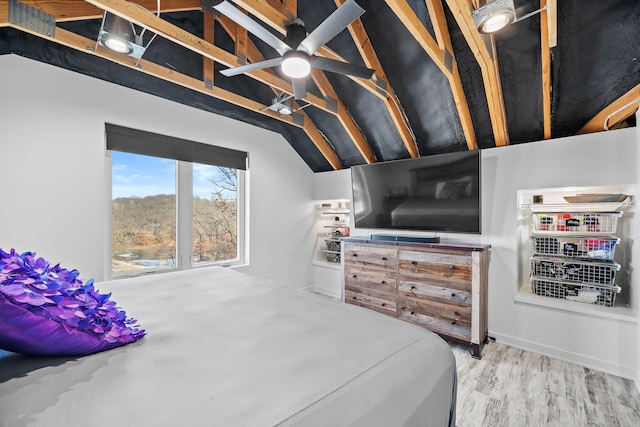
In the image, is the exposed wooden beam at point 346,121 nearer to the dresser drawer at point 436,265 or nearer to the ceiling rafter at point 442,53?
the ceiling rafter at point 442,53

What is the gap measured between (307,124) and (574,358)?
406 centimetres

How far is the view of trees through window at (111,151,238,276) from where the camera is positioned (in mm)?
3101

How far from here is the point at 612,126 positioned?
2582 millimetres

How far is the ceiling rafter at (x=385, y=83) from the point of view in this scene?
2.73 metres

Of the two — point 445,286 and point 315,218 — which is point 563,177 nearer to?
point 445,286

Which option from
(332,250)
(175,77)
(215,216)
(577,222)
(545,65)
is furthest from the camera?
(332,250)

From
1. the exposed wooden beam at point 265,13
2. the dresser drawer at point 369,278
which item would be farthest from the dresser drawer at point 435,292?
the exposed wooden beam at point 265,13

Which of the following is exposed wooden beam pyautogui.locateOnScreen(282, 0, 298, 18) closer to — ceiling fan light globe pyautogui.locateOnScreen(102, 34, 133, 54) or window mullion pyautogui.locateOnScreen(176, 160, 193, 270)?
ceiling fan light globe pyautogui.locateOnScreen(102, 34, 133, 54)

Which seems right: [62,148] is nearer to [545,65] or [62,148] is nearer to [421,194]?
[421,194]

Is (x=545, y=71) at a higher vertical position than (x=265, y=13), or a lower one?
lower

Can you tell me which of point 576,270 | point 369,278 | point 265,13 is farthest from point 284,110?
point 576,270

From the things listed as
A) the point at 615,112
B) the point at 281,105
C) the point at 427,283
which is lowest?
the point at 427,283

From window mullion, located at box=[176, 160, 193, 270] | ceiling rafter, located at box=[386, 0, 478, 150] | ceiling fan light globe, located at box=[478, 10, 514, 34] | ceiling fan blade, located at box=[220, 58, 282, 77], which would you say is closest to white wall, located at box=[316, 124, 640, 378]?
ceiling rafter, located at box=[386, 0, 478, 150]

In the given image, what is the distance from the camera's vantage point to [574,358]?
2.60 meters
